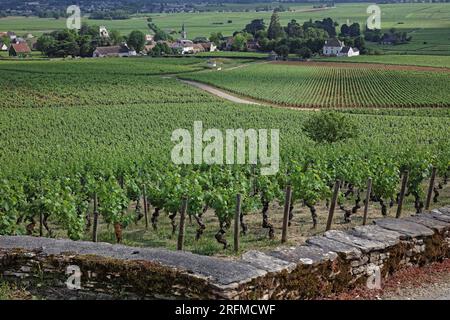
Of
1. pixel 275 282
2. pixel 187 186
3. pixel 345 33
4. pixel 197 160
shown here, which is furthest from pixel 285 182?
pixel 345 33

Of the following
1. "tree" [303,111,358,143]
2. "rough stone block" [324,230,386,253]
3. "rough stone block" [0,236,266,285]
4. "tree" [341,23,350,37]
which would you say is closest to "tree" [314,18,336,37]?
"tree" [341,23,350,37]

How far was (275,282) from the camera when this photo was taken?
9227 millimetres

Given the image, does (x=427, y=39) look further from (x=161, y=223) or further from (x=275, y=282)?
(x=275, y=282)

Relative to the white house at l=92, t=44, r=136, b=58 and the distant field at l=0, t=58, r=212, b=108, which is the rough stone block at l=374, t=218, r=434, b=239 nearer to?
the distant field at l=0, t=58, r=212, b=108

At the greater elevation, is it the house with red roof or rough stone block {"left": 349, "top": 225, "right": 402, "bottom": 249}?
rough stone block {"left": 349, "top": 225, "right": 402, "bottom": 249}

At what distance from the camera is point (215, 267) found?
30.2 ft

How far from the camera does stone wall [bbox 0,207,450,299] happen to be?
29.6ft

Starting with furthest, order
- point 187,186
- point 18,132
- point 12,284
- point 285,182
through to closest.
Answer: point 18,132 < point 285,182 < point 187,186 < point 12,284

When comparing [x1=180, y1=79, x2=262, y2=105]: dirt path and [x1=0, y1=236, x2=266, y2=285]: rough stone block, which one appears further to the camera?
[x1=180, y1=79, x2=262, y2=105]: dirt path

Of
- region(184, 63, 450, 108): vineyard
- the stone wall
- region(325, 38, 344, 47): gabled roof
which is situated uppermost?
region(325, 38, 344, 47): gabled roof

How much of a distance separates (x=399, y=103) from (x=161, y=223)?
170 feet

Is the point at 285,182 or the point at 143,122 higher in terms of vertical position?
the point at 285,182

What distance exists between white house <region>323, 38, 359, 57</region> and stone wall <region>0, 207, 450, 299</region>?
114824 millimetres

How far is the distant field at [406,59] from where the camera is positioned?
100 m
